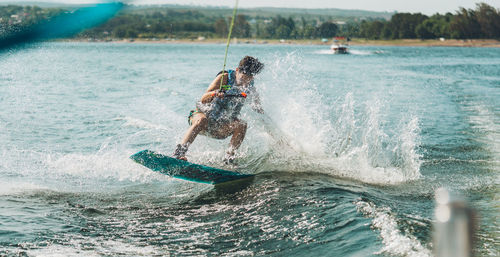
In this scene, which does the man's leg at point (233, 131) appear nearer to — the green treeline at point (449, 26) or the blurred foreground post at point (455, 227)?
the blurred foreground post at point (455, 227)

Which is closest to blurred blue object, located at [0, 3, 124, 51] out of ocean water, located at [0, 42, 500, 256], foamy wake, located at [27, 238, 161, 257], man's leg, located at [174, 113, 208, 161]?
ocean water, located at [0, 42, 500, 256]

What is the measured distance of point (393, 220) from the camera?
577 cm

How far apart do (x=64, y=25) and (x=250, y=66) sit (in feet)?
20.1

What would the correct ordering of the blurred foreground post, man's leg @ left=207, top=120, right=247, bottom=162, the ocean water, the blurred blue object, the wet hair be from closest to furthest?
1. the blurred foreground post
2. the blurred blue object
3. the ocean water
4. the wet hair
5. man's leg @ left=207, top=120, right=247, bottom=162

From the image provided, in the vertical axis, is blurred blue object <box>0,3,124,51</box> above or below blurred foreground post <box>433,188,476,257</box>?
above

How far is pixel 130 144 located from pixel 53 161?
7.00ft

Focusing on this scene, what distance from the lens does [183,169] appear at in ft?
25.7

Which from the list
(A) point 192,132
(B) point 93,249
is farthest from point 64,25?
(A) point 192,132

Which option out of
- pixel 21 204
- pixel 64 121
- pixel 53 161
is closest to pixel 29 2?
pixel 21 204

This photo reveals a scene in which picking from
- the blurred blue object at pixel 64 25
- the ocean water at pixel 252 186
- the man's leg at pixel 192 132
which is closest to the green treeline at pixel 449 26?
the ocean water at pixel 252 186

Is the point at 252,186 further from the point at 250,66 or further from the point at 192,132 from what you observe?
the point at 250,66

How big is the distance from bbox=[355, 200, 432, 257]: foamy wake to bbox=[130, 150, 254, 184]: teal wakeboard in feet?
7.38

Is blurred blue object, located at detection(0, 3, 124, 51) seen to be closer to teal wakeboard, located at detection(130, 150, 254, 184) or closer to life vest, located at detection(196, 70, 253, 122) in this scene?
teal wakeboard, located at detection(130, 150, 254, 184)

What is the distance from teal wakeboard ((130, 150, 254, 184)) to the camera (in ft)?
25.5
